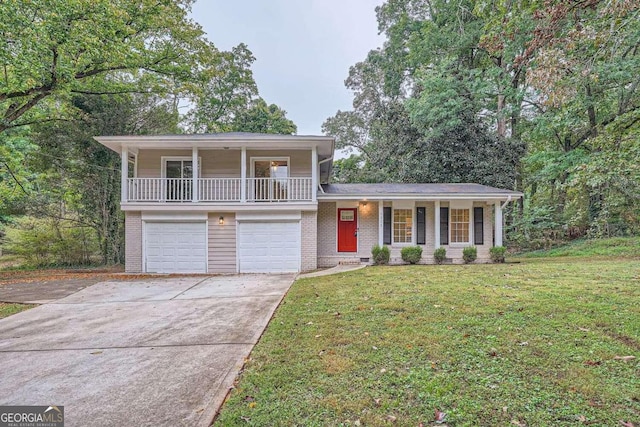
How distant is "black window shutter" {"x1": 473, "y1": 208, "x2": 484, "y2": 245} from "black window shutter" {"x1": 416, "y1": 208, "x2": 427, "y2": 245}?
6.36 ft

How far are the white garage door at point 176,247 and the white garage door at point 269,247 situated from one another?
1458 millimetres

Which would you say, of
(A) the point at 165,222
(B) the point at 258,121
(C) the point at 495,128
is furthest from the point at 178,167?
(C) the point at 495,128

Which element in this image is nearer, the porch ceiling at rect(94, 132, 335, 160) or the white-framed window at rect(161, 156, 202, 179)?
the porch ceiling at rect(94, 132, 335, 160)

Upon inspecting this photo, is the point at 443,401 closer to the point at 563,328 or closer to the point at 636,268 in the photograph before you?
the point at 563,328

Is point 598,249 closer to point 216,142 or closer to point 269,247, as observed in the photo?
point 269,247

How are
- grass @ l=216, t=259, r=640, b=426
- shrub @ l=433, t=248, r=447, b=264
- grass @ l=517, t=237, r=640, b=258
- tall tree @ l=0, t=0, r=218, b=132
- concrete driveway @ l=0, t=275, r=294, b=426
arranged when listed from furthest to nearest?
grass @ l=517, t=237, r=640, b=258 < shrub @ l=433, t=248, r=447, b=264 < tall tree @ l=0, t=0, r=218, b=132 < concrete driveway @ l=0, t=275, r=294, b=426 < grass @ l=216, t=259, r=640, b=426

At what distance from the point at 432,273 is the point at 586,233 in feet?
40.1

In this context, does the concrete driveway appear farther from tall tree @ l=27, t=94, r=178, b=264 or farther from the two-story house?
tall tree @ l=27, t=94, r=178, b=264

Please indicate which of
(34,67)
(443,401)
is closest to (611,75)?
(443,401)

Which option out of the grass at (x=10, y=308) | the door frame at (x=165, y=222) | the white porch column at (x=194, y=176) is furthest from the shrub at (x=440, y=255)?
the grass at (x=10, y=308)

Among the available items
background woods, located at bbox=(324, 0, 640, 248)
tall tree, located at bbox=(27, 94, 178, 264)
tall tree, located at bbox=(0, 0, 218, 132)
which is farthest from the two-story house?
background woods, located at bbox=(324, 0, 640, 248)

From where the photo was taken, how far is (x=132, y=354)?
3936 mm

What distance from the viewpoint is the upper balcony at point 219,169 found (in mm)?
10992

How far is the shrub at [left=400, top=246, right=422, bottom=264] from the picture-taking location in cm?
1177
